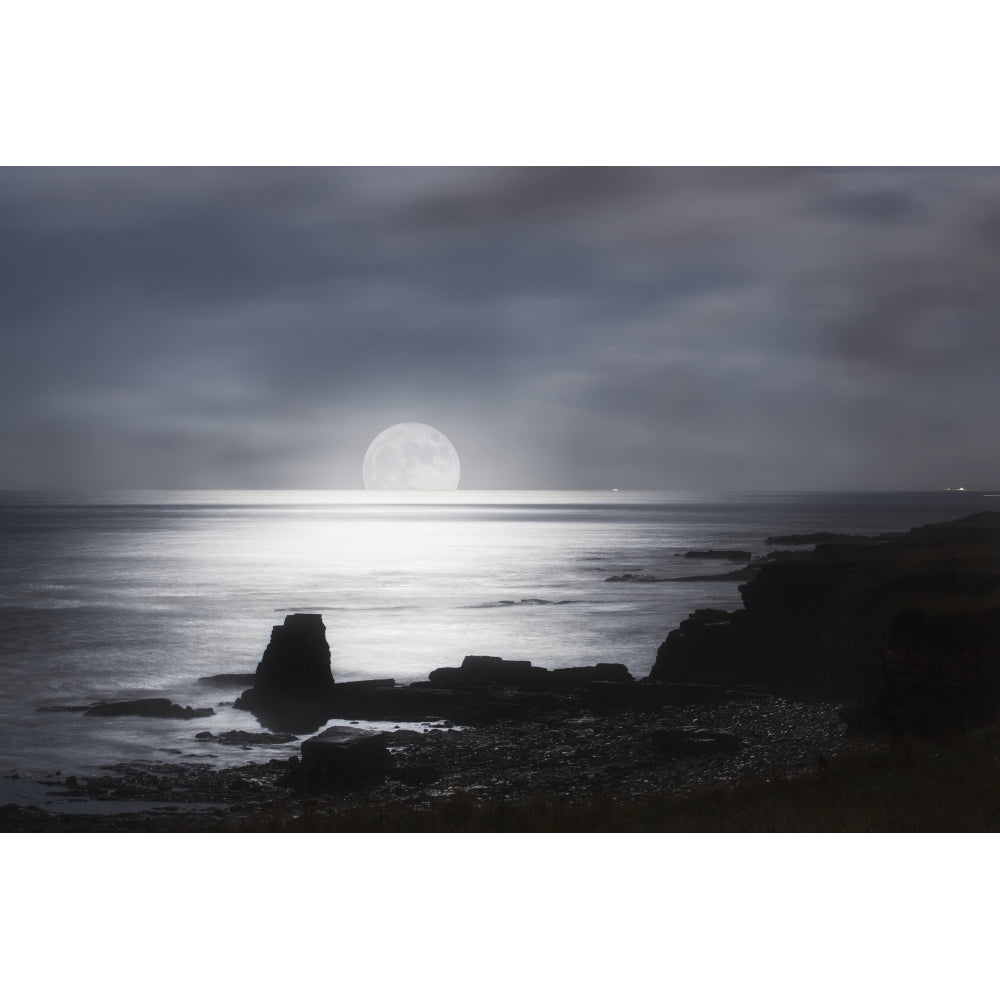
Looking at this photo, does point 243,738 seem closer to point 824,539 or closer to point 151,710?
point 151,710

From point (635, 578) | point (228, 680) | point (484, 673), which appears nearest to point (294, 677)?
point (228, 680)

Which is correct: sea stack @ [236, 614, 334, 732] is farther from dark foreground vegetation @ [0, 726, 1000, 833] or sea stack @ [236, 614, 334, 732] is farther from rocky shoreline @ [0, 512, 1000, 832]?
dark foreground vegetation @ [0, 726, 1000, 833]

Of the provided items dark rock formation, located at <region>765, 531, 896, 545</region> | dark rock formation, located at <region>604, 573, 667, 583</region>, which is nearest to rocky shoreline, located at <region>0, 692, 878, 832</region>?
dark rock formation, located at <region>765, 531, 896, 545</region>

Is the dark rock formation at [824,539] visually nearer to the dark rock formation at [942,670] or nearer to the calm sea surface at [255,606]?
the calm sea surface at [255,606]
